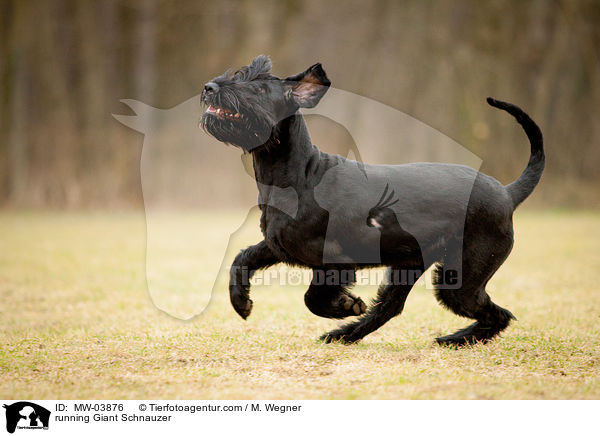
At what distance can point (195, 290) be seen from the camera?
6.63 m

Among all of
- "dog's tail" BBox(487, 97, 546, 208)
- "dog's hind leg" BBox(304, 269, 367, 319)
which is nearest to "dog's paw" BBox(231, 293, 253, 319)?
"dog's hind leg" BBox(304, 269, 367, 319)

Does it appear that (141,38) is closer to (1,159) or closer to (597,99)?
(1,159)

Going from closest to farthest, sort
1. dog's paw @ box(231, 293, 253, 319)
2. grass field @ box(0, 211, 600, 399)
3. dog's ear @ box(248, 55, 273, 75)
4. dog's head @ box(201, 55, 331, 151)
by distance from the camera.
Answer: grass field @ box(0, 211, 600, 399) → dog's head @ box(201, 55, 331, 151) → dog's ear @ box(248, 55, 273, 75) → dog's paw @ box(231, 293, 253, 319)

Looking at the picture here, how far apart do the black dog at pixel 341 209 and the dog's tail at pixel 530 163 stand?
15 centimetres

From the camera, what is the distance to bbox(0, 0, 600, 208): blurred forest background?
1775 centimetres

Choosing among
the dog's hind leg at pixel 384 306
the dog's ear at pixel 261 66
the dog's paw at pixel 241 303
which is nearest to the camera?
the dog's ear at pixel 261 66

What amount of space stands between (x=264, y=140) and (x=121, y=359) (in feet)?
5.08

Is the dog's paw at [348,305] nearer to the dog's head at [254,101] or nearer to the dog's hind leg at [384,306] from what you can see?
the dog's hind leg at [384,306]

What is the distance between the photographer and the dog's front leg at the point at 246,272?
4.01 metres

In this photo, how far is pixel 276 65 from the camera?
57.1ft

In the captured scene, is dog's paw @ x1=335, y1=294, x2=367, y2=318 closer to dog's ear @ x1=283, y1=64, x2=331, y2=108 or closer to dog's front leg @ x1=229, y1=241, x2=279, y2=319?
dog's front leg @ x1=229, y1=241, x2=279, y2=319
